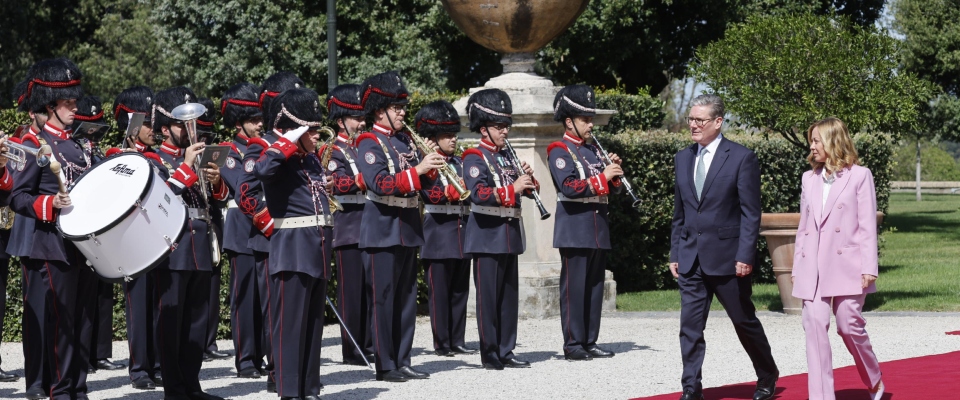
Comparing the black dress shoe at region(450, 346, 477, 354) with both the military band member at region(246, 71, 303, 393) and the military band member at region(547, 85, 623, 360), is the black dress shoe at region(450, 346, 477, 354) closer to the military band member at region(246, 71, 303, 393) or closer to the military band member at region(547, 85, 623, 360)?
the military band member at region(547, 85, 623, 360)

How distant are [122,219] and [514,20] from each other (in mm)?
6371

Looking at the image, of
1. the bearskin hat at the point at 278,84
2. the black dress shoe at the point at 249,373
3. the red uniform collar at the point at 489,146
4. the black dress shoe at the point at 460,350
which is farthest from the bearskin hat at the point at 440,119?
the black dress shoe at the point at 249,373

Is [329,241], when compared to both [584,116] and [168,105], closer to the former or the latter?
[168,105]

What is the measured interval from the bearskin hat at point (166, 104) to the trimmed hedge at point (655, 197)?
20.9 feet

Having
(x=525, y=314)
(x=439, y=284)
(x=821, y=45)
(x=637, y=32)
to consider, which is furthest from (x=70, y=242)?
(x=637, y=32)

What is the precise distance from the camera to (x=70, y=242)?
764 centimetres

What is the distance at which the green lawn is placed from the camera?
13125 mm

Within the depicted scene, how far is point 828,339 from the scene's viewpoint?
7.27 meters

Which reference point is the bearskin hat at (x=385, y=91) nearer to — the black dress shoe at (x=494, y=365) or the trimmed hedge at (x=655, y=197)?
the black dress shoe at (x=494, y=365)

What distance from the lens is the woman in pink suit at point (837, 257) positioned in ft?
23.9

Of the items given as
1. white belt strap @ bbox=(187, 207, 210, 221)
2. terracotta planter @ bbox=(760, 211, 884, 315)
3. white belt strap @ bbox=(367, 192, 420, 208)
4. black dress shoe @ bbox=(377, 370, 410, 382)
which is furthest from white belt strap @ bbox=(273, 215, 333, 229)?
terracotta planter @ bbox=(760, 211, 884, 315)

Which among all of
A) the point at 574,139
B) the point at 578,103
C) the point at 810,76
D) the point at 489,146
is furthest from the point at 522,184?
the point at 810,76

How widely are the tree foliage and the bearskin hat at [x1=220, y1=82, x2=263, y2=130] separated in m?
4.99

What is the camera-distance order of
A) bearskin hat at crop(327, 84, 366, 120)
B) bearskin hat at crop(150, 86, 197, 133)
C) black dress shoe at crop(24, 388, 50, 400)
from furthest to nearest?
1. bearskin hat at crop(327, 84, 366, 120)
2. bearskin hat at crop(150, 86, 197, 133)
3. black dress shoe at crop(24, 388, 50, 400)
